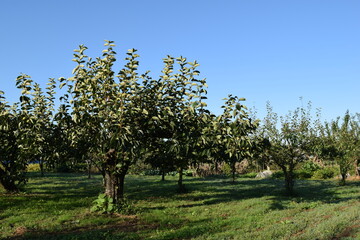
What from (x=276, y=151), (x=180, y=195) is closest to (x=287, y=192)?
(x=276, y=151)

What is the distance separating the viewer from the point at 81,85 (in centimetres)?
1497

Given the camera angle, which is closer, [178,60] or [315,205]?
[178,60]

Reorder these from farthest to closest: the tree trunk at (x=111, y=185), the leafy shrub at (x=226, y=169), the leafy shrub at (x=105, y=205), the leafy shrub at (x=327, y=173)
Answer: the leafy shrub at (x=226, y=169), the leafy shrub at (x=327, y=173), the tree trunk at (x=111, y=185), the leafy shrub at (x=105, y=205)

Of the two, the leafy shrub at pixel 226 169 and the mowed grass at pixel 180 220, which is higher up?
the leafy shrub at pixel 226 169

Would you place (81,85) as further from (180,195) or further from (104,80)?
(180,195)

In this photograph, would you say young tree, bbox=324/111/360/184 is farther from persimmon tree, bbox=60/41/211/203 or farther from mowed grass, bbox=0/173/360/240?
persimmon tree, bbox=60/41/211/203

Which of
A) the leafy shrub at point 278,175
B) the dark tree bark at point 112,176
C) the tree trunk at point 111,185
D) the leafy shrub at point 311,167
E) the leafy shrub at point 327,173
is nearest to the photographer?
the dark tree bark at point 112,176

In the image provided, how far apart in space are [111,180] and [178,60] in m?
7.22

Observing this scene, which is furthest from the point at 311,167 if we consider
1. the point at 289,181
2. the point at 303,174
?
the point at 289,181

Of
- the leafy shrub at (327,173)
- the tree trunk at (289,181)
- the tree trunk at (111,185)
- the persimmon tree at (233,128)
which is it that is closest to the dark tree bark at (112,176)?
the tree trunk at (111,185)

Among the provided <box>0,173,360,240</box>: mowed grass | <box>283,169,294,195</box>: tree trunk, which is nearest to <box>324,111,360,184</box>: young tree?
<box>283,169,294,195</box>: tree trunk

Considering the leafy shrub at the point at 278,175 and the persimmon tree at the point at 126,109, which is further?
the leafy shrub at the point at 278,175

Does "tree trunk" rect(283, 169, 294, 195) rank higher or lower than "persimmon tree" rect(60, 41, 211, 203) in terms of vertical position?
lower

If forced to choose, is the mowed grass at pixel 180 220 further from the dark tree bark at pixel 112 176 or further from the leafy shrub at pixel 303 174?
the leafy shrub at pixel 303 174
